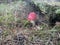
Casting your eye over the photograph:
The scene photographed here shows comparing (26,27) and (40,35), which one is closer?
(40,35)

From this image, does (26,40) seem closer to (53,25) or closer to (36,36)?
(36,36)

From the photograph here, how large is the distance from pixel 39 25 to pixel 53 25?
1.43 feet

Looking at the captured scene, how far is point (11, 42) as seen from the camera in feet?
16.2

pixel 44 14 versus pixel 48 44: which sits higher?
pixel 44 14

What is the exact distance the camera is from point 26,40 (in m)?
4.96

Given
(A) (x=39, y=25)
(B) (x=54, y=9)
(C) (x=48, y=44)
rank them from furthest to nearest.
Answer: (A) (x=39, y=25) → (B) (x=54, y=9) → (C) (x=48, y=44)

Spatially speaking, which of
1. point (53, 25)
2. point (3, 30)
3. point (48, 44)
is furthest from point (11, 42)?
point (53, 25)

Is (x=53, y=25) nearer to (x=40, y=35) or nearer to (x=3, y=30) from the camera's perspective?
(x=40, y=35)

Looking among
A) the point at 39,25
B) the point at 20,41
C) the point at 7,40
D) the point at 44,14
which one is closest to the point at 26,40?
the point at 20,41

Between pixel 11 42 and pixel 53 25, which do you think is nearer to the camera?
pixel 11 42

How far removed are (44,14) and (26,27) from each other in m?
0.81

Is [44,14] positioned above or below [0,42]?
above

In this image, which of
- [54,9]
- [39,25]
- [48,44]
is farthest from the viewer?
[39,25]

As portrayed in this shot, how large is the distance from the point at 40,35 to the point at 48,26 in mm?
465
